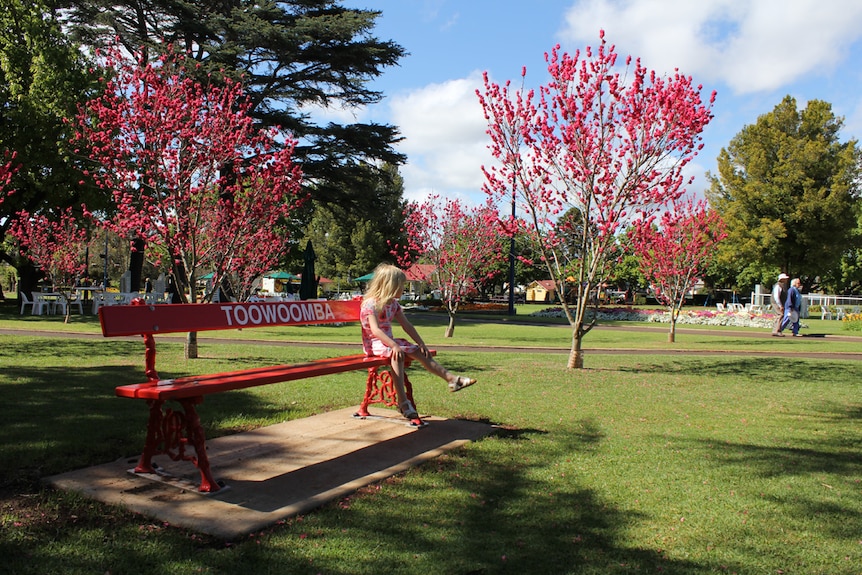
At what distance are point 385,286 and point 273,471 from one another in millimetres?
2137

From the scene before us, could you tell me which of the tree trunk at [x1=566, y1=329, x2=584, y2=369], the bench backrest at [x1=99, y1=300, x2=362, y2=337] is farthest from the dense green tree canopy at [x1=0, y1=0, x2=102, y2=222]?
the bench backrest at [x1=99, y1=300, x2=362, y2=337]

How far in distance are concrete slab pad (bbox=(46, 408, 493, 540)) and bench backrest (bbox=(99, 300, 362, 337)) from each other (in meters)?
0.95

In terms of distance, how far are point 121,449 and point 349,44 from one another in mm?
22508

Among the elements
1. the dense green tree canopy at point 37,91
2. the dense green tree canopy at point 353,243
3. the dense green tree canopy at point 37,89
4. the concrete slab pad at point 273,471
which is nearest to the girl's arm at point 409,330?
the concrete slab pad at point 273,471

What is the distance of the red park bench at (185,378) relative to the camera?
4.24m

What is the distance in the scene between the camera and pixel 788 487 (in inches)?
183

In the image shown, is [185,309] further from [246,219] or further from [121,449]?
[246,219]

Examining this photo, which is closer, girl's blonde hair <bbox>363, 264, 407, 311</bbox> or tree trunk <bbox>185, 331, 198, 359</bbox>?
girl's blonde hair <bbox>363, 264, 407, 311</bbox>

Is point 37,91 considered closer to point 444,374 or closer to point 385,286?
point 385,286

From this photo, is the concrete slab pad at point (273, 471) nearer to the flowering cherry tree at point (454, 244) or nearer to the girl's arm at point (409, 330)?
the girl's arm at point (409, 330)

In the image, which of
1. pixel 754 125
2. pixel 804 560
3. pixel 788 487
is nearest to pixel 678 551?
pixel 804 560

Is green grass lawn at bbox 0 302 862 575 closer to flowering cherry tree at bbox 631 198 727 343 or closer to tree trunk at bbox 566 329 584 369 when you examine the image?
tree trunk at bbox 566 329 584 369

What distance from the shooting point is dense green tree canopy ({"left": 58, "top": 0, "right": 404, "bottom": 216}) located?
2402 cm

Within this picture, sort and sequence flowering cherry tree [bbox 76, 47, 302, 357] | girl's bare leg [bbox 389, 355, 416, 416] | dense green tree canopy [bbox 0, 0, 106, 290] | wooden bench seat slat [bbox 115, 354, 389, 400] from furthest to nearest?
dense green tree canopy [bbox 0, 0, 106, 290] < flowering cherry tree [bbox 76, 47, 302, 357] < girl's bare leg [bbox 389, 355, 416, 416] < wooden bench seat slat [bbox 115, 354, 389, 400]
